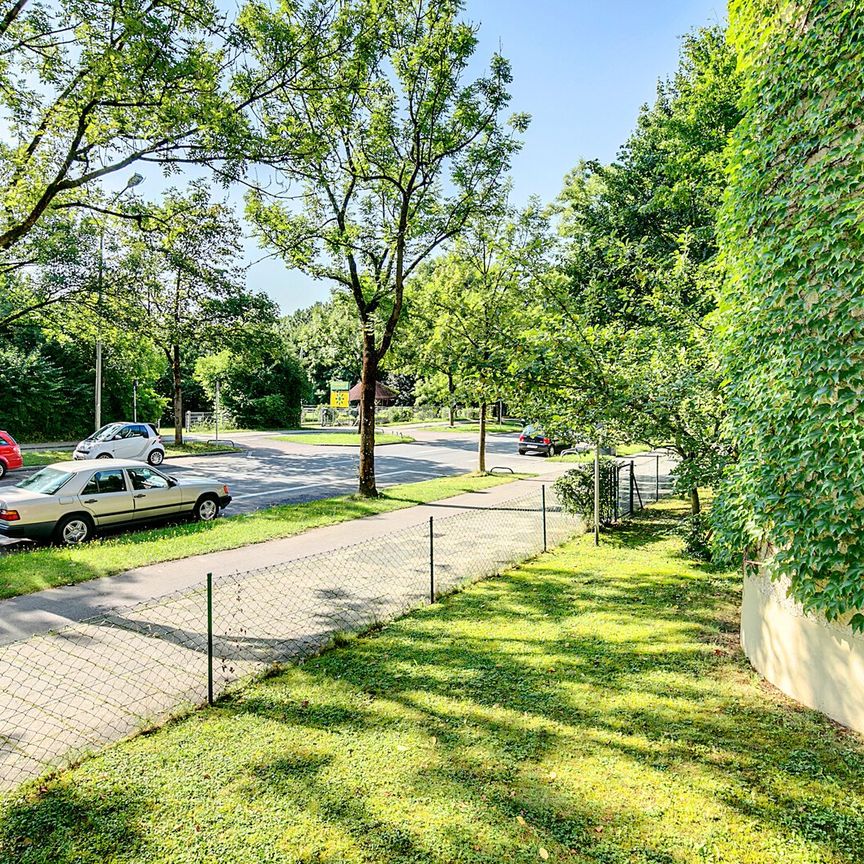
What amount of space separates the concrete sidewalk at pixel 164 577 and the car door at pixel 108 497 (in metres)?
2.34

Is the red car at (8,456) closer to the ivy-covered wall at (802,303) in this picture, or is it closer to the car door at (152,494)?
the car door at (152,494)

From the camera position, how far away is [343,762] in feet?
13.8

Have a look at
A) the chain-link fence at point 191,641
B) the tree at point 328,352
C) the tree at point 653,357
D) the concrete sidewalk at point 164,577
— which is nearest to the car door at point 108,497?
the concrete sidewalk at point 164,577

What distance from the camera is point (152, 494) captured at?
38.7 ft

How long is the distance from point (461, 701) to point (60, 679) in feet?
13.1

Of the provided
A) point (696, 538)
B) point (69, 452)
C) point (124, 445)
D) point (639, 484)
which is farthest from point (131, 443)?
point (696, 538)

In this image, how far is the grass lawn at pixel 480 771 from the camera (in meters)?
3.39

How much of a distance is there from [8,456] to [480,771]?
2101 centimetres

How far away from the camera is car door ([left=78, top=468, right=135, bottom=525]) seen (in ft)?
35.3

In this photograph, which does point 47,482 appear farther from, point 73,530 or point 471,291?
point 471,291

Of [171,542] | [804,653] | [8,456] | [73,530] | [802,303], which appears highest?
[802,303]

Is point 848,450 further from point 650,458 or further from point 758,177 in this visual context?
point 650,458

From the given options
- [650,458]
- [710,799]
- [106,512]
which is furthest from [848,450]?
[650,458]

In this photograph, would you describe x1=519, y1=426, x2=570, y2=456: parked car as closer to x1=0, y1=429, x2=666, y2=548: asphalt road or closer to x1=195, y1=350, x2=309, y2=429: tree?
x1=0, y1=429, x2=666, y2=548: asphalt road
